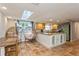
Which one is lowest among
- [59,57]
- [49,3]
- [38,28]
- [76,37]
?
[59,57]

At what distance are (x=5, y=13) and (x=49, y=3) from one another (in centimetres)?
62

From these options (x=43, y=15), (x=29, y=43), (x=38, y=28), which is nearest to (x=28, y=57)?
(x=29, y=43)

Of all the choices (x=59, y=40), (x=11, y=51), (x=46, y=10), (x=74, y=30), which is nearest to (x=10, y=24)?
(x=11, y=51)

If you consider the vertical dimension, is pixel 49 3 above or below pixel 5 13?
above

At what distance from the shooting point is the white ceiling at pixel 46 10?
1.48 m

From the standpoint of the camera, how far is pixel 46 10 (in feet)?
4.98

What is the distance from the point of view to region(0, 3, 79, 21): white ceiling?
1479 mm

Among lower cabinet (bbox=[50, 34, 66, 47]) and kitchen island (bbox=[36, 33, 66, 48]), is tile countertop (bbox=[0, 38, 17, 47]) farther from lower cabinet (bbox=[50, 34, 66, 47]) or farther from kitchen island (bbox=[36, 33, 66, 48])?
lower cabinet (bbox=[50, 34, 66, 47])

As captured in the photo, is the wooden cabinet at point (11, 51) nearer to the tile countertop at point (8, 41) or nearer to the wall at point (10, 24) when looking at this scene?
the tile countertop at point (8, 41)

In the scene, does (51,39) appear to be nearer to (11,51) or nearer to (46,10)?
(46,10)

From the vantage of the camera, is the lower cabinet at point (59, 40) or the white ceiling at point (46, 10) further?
the lower cabinet at point (59, 40)

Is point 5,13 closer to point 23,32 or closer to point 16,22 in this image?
point 16,22

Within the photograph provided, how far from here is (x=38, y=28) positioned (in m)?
1.58

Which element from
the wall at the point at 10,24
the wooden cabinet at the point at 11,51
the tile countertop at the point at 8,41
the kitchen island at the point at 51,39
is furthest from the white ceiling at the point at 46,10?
the wooden cabinet at the point at 11,51
